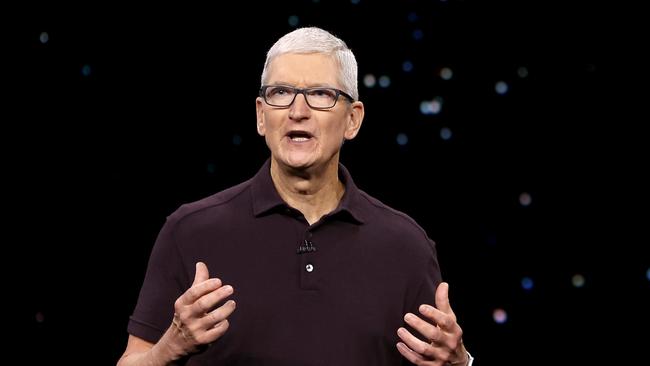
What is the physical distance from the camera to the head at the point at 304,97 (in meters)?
1.78

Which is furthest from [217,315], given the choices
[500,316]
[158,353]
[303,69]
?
[500,316]

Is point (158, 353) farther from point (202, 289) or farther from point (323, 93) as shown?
point (323, 93)

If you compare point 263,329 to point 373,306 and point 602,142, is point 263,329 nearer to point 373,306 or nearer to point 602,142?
point 373,306

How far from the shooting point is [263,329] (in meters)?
1.73

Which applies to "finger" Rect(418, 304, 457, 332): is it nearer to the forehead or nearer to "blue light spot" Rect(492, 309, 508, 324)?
the forehead

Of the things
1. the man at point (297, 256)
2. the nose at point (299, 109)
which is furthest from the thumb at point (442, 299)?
the nose at point (299, 109)

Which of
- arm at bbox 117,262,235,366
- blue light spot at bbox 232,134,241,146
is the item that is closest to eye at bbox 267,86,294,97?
arm at bbox 117,262,235,366

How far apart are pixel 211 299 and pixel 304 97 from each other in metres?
0.47

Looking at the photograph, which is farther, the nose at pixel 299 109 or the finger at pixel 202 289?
the nose at pixel 299 109

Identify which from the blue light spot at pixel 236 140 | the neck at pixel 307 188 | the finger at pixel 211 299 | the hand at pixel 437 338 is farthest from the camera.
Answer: the blue light spot at pixel 236 140

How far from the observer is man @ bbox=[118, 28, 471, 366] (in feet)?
5.71

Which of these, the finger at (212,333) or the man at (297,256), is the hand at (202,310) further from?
the man at (297,256)

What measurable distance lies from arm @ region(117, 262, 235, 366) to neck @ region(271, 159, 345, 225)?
36 centimetres

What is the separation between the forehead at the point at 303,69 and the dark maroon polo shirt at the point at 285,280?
0.20m
